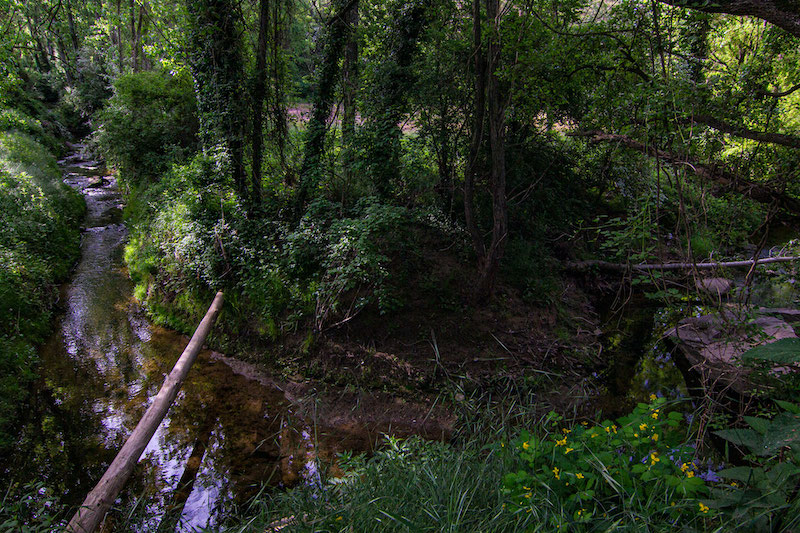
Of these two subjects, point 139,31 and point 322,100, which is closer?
point 322,100

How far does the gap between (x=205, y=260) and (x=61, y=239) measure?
4.60 metres

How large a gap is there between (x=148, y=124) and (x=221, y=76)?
5.13 m

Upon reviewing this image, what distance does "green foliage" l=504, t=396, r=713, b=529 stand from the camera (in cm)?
221

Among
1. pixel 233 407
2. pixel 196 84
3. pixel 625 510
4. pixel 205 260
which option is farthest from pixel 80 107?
pixel 625 510

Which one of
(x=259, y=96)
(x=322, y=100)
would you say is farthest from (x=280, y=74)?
(x=322, y=100)

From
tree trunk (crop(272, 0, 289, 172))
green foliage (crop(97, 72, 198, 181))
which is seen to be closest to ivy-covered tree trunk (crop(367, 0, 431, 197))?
tree trunk (crop(272, 0, 289, 172))

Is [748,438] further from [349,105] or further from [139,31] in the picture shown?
[139,31]

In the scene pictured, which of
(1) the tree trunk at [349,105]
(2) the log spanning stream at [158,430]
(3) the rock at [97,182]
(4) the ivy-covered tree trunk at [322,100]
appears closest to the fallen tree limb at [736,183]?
(1) the tree trunk at [349,105]

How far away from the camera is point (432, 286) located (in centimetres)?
621

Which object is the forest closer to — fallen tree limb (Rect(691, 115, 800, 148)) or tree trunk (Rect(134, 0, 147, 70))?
fallen tree limb (Rect(691, 115, 800, 148))

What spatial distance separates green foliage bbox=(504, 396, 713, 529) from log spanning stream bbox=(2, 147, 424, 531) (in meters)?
2.19

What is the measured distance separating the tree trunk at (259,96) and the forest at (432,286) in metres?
0.07

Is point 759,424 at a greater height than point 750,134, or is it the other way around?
point 750,134

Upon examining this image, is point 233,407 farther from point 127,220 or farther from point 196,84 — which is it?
point 127,220
